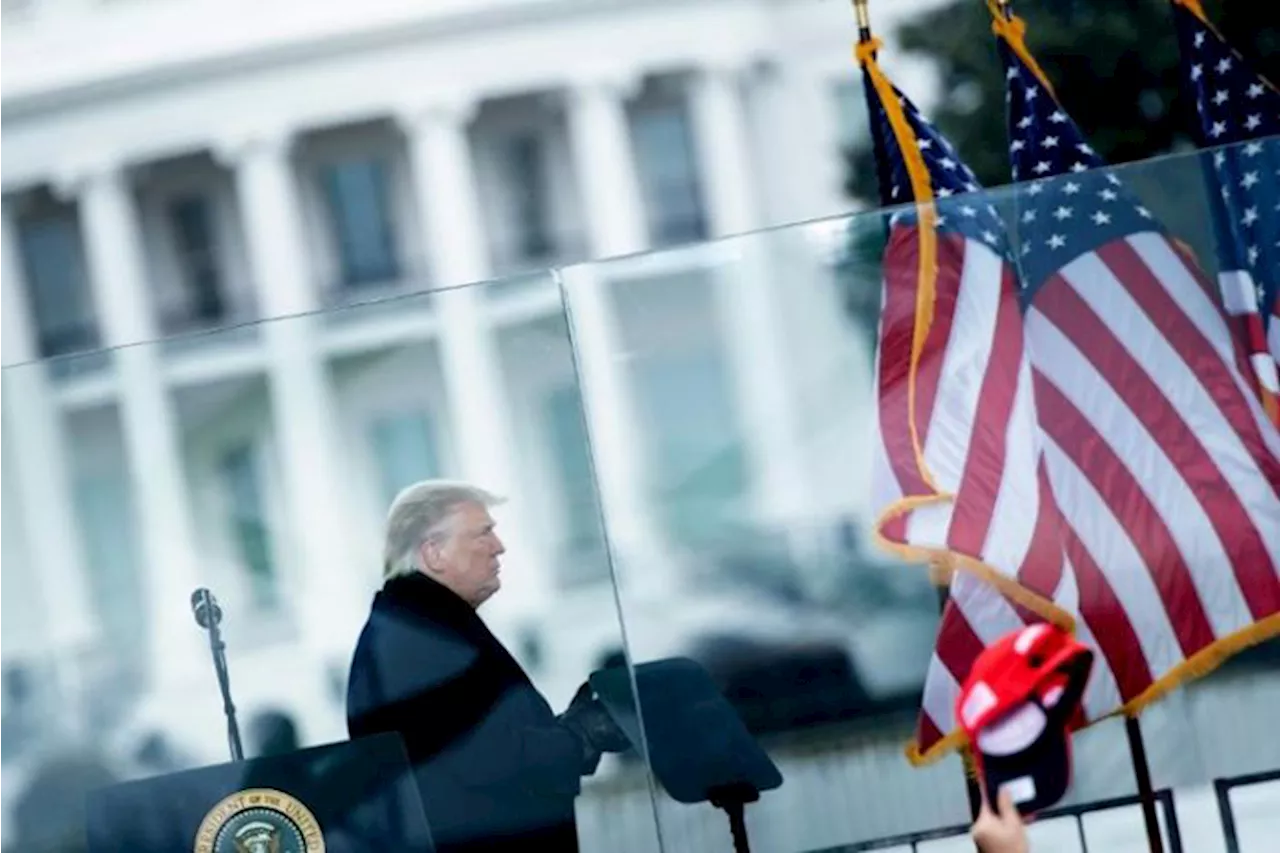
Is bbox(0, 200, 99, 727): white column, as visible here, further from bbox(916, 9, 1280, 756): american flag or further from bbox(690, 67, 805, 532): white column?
bbox(916, 9, 1280, 756): american flag

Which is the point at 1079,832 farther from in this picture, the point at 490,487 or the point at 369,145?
the point at 369,145

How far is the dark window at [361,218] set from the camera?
128 ft

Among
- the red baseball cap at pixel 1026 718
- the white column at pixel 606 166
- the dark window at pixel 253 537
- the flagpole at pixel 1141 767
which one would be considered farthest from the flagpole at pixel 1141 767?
the white column at pixel 606 166

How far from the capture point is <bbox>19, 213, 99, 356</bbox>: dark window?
38.9 meters

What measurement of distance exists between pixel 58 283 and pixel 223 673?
3544cm

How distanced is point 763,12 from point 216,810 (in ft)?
113

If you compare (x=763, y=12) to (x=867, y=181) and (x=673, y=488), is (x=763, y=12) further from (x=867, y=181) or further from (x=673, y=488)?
(x=673, y=488)

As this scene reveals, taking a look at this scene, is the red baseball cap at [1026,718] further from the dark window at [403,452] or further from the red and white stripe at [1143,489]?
the dark window at [403,452]

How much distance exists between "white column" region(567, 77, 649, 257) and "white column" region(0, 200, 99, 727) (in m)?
32.7

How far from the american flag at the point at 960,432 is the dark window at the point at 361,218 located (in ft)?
109

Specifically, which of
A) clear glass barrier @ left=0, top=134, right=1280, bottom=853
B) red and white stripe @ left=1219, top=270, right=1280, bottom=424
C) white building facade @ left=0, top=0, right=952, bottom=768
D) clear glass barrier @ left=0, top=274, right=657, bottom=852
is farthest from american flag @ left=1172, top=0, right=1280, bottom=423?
white building facade @ left=0, top=0, right=952, bottom=768

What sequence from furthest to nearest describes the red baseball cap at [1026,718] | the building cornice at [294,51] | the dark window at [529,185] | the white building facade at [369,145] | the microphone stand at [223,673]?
the building cornice at [294,51], the dark window at [529,185], the white building facade at [369,145], the microphone stand at [223,673], the red baseball cap at [1026,718]

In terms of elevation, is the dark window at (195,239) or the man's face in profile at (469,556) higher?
the dark window at (195,239)

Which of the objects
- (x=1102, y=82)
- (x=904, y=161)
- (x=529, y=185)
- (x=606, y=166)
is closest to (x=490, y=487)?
(x=904, y=161)
